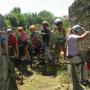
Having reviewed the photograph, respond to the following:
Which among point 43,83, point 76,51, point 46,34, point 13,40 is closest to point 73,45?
point 76,51

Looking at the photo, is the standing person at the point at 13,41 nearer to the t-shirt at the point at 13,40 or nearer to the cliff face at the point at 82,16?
the t-shirt at the point at 13,40

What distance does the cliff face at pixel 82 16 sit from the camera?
11.7 meters

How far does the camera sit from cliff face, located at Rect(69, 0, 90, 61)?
11.7 metres

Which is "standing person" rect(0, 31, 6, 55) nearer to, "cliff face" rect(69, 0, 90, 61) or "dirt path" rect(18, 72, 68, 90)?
"dirt path" rect(18, 72, 68, 90)

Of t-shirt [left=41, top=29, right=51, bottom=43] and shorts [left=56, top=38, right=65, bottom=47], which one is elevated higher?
t-shirt [left=41, top=29, right=51, bottom=43]

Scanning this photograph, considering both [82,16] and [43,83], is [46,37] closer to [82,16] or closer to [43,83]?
[82,16]

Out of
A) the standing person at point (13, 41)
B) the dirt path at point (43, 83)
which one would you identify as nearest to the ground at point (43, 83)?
the dirt path at point (43, 83)

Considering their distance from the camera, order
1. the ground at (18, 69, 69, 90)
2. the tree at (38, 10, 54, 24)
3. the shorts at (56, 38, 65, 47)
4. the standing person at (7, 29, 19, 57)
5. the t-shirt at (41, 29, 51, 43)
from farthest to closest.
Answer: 1. the tree at (38, 10, 54, 24)
2. the standing person at (7, 29, 19, 57)
3. the t-shirt at (41, 29, 51, 43)
4. the shorts at (56, 38, 65, 47)
5. the ground at (18, 69, 69, 90)

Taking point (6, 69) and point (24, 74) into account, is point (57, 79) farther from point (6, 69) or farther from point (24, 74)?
point (6, 69)

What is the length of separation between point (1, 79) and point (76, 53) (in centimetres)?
232

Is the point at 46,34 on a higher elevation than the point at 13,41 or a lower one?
higher

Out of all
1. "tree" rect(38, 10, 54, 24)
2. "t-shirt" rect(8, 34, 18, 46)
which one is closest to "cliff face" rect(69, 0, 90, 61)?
"t-shirt" rect(8, 34, 18, 46)

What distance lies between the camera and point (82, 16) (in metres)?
12.2

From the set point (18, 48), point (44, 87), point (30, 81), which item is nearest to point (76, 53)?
point (44, 87)
